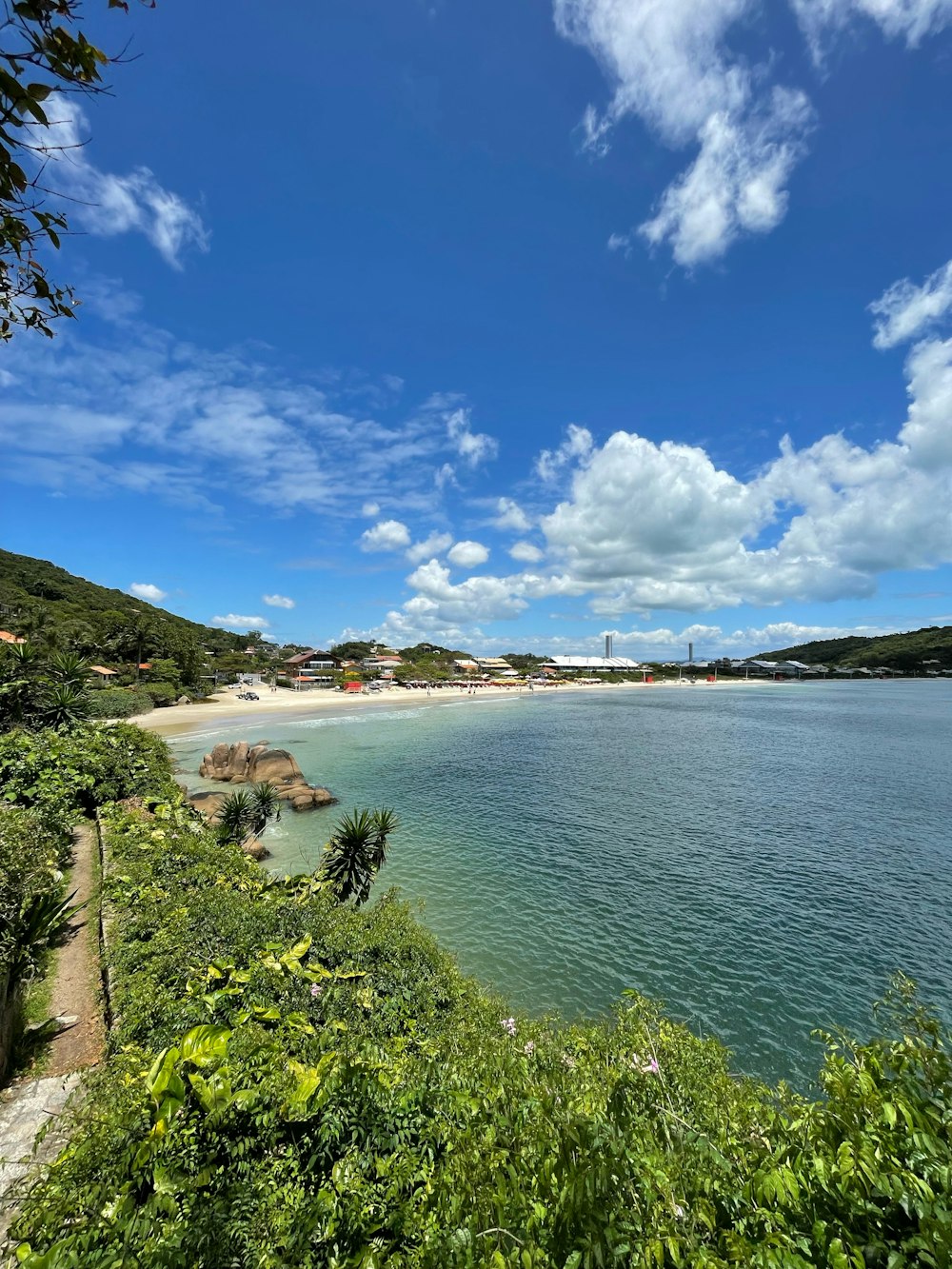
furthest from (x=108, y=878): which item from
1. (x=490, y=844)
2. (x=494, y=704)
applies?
(x=494, y=704)

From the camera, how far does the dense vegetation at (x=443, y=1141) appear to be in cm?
270

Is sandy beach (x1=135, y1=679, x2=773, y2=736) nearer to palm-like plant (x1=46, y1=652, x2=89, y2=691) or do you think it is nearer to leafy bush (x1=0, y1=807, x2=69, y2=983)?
palm-like plant (x1=46, y1=652, x2=89, y2=691)

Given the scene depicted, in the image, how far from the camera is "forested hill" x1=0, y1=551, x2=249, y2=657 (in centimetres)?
7475

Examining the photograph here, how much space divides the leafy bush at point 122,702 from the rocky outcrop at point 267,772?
76.4 feet

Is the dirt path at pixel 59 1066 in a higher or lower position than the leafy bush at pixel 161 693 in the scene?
lower

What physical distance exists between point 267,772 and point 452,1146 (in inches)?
1250

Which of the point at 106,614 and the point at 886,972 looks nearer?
the point at 886,972

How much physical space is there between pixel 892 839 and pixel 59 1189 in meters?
29.8

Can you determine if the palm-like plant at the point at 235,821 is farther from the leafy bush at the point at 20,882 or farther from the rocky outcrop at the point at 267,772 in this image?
the rocky outcrop at the point at 267,772

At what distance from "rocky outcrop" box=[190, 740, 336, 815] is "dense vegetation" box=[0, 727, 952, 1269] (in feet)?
71.2

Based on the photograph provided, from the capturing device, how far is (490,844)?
23.0 m

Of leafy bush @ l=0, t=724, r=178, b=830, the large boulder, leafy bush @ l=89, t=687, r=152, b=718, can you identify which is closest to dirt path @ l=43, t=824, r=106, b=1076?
leafy bush @ l=0, t=724, r=178, b=830

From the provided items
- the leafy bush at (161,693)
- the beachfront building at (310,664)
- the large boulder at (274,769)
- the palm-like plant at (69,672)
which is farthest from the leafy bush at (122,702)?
the beachfront building at (310,664)

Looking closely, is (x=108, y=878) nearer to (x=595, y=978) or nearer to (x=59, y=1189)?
(x=59, y=1189)
